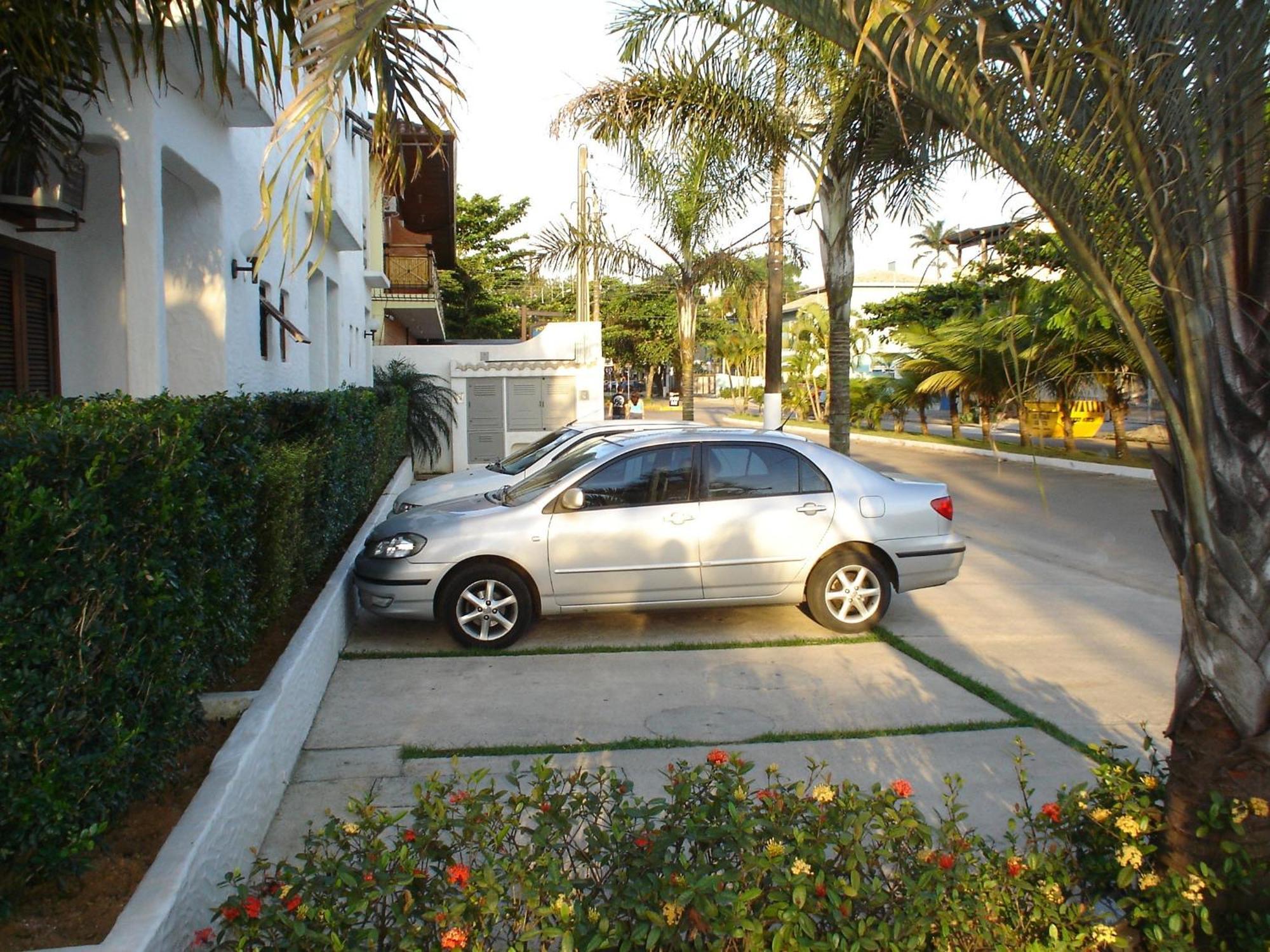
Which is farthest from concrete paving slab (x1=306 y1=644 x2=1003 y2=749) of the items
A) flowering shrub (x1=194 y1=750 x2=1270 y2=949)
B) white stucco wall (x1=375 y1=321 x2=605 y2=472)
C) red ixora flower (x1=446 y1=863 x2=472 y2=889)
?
white stucco wall (x1=375 y1=321 x2=605 y2=472)

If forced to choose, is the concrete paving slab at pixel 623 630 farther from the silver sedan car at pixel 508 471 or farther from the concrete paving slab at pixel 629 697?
the silver sedan car at pixel 508 471

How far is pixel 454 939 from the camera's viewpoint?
8.40 ft

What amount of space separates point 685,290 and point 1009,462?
8896mm

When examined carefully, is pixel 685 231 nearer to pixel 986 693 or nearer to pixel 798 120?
pixel 798 120

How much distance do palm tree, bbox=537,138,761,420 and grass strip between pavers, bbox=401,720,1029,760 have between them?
7125 millimetres

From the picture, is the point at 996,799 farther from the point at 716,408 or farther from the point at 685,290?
the point at 716,408

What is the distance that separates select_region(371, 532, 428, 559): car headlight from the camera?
291 inches

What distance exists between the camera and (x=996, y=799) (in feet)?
15.8

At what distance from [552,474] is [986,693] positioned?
3.64 metres

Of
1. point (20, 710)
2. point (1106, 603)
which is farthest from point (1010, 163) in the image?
point (1106, 603)

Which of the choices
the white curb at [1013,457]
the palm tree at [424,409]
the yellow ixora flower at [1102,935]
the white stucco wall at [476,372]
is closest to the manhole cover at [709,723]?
the yellow ixora flower at [1102,935]

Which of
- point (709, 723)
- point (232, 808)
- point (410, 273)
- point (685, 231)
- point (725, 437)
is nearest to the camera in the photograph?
point (232, 808)

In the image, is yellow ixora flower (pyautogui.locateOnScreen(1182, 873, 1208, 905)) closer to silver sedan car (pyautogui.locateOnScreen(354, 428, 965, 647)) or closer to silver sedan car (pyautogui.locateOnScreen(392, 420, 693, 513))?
silver sedan car (pyautogui.locateOnScreen(354, 428, 965, 647))

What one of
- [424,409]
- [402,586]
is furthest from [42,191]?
[424,409]
